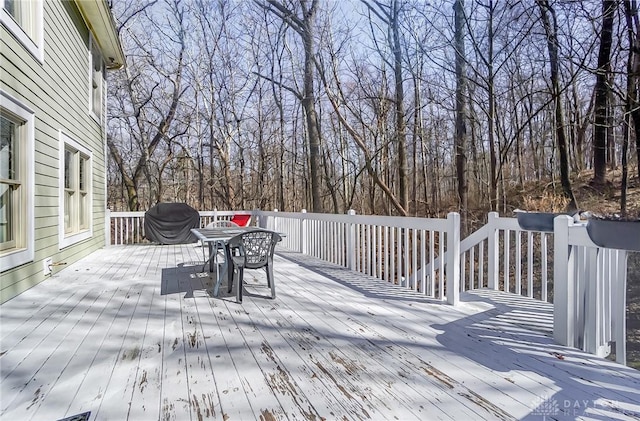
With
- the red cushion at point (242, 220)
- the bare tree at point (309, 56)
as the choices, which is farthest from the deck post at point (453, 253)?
the bare tree at point (309, 56)

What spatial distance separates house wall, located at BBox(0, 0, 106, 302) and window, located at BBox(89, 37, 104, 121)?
15.3 inches

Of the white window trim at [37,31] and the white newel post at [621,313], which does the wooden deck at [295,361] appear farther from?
the white window trim at [37,31]

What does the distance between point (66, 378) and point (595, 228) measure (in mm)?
3036

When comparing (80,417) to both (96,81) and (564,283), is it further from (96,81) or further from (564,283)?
(96,81)

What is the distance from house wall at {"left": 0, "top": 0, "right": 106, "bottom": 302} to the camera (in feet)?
11.7

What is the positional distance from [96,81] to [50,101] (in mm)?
3294

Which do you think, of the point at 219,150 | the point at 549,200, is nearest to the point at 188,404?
the point at 549,200

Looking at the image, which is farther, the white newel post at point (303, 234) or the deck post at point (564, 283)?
the white newel post at point (303, 234)

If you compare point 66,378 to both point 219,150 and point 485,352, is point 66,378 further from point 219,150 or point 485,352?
point 219,150

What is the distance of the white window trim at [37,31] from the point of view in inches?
132

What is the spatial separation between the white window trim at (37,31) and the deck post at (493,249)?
17.1 ft

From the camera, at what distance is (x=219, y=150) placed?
13531mm

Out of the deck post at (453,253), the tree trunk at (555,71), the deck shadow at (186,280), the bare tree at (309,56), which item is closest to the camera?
the deck post at (453,253)

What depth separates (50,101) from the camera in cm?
450
